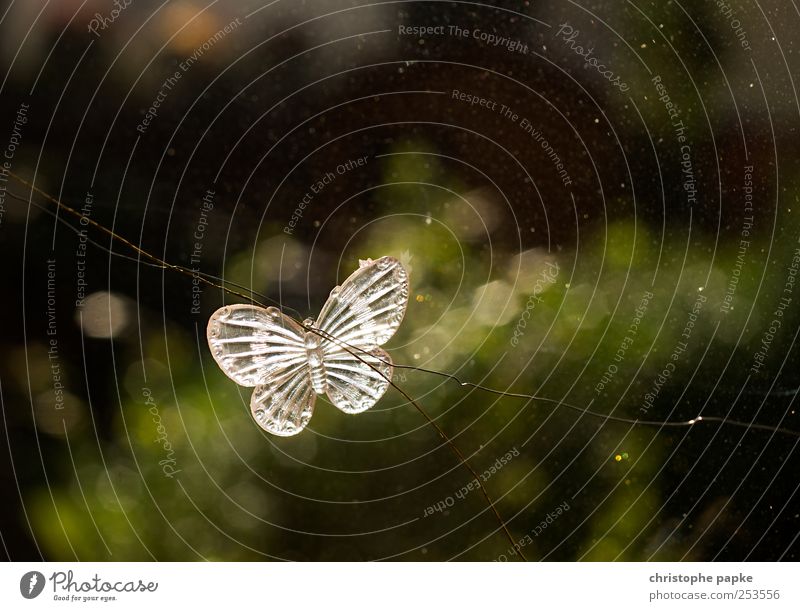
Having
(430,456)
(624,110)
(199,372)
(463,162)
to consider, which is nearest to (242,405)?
(199,372)

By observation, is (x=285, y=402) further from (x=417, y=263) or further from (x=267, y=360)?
(x=417, y=263)

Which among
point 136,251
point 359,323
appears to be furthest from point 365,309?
point 136,251

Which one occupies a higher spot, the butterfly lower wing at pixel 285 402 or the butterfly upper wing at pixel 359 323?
the butterfly upper wing at pixel 359 323
